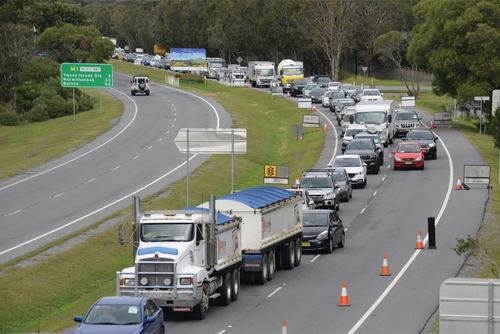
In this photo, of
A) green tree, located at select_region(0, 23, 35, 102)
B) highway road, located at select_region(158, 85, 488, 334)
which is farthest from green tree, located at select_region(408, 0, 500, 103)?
green tree, located at select_region(0, 23, 35, 102)

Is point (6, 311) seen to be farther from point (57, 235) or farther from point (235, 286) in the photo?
point (57, 235)

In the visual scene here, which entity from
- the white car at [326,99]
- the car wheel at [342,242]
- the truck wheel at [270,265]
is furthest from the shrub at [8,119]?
the truck wheel at [270,265]

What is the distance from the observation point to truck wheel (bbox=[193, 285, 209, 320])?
21.4 m

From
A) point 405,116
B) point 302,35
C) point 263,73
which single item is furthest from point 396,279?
point 302,35

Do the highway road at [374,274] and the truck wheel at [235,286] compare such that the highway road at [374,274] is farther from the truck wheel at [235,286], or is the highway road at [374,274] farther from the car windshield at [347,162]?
the car windshield at [347,162]

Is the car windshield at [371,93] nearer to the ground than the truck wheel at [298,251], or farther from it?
farther from it

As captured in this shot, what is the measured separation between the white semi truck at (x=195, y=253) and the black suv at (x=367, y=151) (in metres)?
25.2

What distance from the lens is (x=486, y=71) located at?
67125mm

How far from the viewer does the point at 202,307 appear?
21.5 metres

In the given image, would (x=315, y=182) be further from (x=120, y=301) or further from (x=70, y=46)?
(x=70, y=46)

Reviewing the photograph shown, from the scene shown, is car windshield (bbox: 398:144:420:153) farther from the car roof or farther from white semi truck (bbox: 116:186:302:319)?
the car roof

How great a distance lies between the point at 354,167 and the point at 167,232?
25.7 m

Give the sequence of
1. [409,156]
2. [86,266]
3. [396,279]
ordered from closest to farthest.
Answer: [396,279], [86,266], [409,156]

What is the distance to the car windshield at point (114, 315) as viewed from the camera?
55.4 feet
